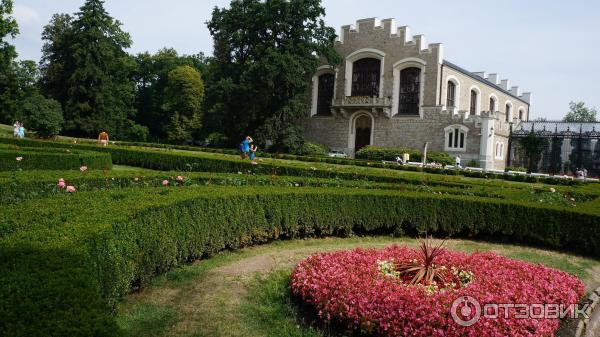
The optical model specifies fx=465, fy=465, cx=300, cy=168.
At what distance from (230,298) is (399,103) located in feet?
111

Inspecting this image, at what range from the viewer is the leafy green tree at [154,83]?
5788cm

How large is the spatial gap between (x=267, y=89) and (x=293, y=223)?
27561 millimetres

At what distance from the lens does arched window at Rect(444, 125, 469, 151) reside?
3406cm

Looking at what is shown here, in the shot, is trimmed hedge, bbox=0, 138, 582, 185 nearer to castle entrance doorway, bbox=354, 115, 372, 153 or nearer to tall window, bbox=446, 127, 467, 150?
tall window, bbox=446, 127, 467, 150

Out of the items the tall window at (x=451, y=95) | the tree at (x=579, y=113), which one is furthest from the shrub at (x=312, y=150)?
the tree at (x=579, y=113)

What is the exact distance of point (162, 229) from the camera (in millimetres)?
6309

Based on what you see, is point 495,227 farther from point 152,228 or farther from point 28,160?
point 28,160

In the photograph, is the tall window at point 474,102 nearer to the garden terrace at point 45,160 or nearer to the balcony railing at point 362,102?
the balcony railing at point 362,102

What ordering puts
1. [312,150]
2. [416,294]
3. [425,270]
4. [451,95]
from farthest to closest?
[451,95]
[312,150]
[425,270]
[416,294]

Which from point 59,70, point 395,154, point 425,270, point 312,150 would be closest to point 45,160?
point 425,270

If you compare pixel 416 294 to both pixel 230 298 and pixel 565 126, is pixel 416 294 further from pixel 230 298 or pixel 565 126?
pixel 565 126

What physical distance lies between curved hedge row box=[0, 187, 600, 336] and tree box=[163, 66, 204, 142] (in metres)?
44.0

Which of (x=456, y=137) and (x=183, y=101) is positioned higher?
(x=183, y=101)

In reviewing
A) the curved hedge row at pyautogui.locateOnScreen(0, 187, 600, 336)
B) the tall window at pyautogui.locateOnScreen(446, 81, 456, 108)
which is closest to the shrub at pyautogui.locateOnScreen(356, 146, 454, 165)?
the tall window at pyautogui.locateOnScreen(446, 81, 456, 108)
